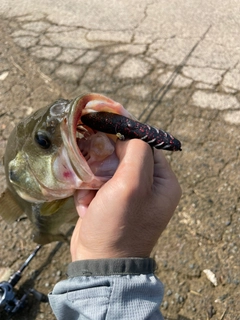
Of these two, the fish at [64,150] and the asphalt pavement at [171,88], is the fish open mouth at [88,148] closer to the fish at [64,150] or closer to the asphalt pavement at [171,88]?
the fish at [64,150]

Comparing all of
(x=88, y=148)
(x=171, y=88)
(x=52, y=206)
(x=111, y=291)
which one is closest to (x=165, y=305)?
(x=52, y=206)

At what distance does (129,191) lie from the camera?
4.48ft

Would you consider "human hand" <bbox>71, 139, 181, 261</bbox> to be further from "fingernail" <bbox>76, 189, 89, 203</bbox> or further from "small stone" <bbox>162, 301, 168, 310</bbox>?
"small stone" <bbox>162, 301, 168, 310</bbox>

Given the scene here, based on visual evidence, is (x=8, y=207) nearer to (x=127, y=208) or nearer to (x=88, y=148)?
(x=88, y=148)

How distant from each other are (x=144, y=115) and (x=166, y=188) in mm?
2205

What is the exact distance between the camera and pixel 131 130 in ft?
4.65

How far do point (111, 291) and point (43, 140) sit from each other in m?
0.69

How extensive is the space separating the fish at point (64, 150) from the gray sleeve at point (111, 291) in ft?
1.09

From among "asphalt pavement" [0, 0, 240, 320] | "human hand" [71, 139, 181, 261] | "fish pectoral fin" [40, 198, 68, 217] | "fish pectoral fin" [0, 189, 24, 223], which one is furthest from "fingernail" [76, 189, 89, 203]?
"asphalt pavement" [0, 0, 240, 320]

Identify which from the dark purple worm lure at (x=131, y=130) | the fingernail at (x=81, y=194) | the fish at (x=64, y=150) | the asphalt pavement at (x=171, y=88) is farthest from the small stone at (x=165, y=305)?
the dark purple worm lure at (x=131, y=130)

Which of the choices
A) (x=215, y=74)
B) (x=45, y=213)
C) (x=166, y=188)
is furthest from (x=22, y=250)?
(x=215, y=74)

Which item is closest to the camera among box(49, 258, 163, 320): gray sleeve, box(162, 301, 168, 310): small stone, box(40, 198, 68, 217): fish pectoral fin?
box(49, 258, 163, 320): gray sleeve

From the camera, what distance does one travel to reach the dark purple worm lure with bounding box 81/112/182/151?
140cm

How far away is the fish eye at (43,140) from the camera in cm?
159
